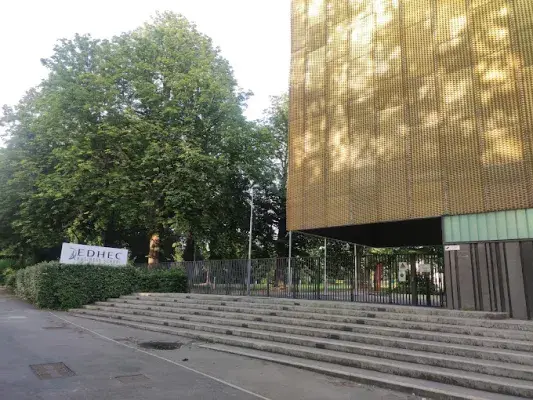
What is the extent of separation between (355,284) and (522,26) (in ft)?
31.5

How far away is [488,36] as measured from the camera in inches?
514

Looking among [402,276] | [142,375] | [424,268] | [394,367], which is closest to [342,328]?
[394,367]

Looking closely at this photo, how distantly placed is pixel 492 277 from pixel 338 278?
5337mm

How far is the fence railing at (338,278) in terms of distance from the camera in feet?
43.4

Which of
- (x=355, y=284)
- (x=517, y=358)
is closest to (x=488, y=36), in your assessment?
(x=355, y=284)

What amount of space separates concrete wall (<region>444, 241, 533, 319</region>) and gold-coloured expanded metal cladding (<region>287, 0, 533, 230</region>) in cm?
126

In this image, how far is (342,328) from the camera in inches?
416

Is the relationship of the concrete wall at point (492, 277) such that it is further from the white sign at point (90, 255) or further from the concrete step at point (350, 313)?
the white sign at point (90, 255)

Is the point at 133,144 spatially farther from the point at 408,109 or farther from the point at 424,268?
the point at 424,268

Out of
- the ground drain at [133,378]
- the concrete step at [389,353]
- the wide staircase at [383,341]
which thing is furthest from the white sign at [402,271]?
the ground drain at [133,378]

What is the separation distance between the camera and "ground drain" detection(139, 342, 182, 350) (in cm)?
1035

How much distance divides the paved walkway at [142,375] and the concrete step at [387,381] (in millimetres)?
206

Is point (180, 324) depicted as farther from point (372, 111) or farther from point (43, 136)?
point (43, 136)

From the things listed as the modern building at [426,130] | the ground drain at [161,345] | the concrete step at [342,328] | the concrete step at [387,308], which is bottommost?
the ground drain at [161,345]
